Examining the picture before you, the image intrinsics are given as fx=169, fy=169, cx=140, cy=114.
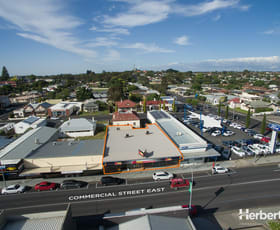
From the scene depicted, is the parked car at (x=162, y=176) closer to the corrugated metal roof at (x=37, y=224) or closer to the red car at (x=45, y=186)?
the red car at (x=45, y=186)

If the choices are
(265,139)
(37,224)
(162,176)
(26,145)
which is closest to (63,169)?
(26,145)

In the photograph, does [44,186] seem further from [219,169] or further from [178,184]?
[219,169]

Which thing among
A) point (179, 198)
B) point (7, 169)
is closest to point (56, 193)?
point (7, 169)

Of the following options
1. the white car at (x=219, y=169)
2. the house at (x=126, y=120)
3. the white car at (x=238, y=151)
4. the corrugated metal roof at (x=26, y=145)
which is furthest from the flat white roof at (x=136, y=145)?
the white car at (x=238, y=151)

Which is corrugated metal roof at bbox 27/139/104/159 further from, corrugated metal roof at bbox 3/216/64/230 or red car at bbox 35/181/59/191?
corrugated metal roof at bbox 3/216/64/230

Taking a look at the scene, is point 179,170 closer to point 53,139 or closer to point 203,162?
point 203,162
